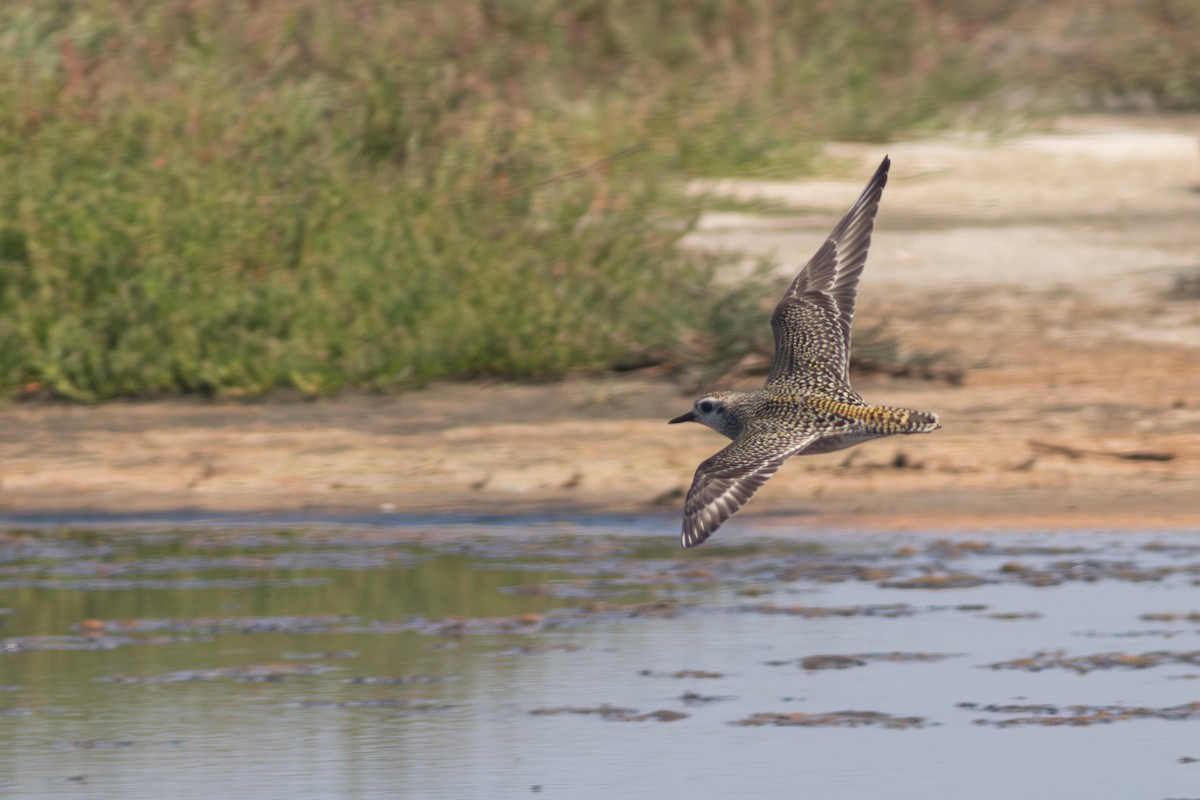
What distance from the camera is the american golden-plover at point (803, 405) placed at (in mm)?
6855

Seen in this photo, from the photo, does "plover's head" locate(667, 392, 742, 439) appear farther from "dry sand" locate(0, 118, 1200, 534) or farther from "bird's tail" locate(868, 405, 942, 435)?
"dry sand" locate(0, 118, 1200, 534)

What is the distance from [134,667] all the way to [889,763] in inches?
105

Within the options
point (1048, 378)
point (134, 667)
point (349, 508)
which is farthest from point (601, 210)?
point (134, 667)

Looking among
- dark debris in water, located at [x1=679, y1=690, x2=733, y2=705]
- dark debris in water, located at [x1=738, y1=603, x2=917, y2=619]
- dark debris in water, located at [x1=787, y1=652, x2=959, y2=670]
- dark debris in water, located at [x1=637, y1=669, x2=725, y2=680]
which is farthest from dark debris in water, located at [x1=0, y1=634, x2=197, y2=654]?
dark debris in water, located at [x1=787, y1=652, x2=959, y2=670]

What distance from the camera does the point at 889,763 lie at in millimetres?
7141

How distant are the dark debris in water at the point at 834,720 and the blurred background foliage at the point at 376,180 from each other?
18.9 feet

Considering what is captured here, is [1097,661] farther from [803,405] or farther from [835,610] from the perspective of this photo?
[803,405]

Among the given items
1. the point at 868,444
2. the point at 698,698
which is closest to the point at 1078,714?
the point at 698,698

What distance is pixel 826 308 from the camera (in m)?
8.40

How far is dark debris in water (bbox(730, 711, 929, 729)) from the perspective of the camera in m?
7.52

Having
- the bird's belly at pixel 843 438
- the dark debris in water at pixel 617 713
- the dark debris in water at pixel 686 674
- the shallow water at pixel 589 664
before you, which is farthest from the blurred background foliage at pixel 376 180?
the bird's belly at pixel 843 438

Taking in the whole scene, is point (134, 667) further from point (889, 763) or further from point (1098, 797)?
point (1098, 797)

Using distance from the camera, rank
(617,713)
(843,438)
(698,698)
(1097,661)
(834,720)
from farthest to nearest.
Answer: (1097,661), (698,698), (617,713), (834,720), (843,438)

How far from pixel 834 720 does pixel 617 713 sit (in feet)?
2.13
